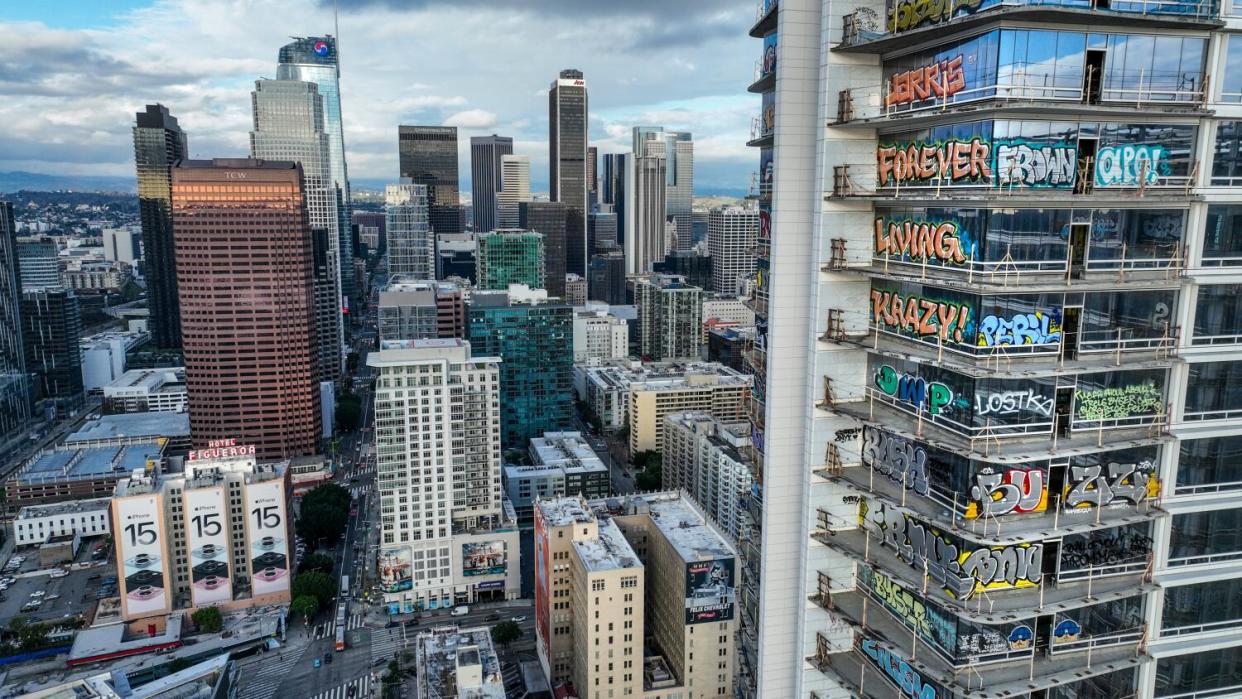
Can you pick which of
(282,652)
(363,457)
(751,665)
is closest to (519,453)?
(363,457)

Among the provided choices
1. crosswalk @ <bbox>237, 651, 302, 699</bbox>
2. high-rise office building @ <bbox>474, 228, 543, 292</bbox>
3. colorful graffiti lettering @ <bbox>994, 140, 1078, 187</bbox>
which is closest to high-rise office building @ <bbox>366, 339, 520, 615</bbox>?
crosswalk @ <bbox>237, 651, 302, 699</bbox>

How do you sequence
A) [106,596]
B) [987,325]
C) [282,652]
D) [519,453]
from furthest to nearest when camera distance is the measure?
[519,453] → [106,596] → [282,652] → [987,325]

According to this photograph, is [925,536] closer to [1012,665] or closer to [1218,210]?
[1012,665]

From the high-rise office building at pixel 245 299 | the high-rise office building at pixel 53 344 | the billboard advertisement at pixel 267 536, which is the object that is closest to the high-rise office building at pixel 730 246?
the high-rise office building at pixel 245 299

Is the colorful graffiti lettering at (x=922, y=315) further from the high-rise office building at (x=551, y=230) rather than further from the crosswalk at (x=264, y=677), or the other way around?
the high-rise office building at (x=551, y=230)

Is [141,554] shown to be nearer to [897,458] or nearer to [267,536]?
[267,536]
